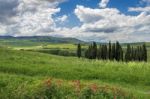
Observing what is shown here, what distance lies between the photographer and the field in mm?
22484

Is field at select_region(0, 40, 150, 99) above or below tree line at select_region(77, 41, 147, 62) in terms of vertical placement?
above

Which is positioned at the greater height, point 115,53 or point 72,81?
point 72,81

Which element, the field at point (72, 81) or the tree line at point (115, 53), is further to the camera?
the tree line at point (115, 53)

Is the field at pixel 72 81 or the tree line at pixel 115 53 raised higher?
the field at pixel 72 81

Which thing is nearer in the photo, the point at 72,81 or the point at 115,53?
the point at 72,81

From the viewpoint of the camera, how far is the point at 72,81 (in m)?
27.4

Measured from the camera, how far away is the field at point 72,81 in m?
22.5

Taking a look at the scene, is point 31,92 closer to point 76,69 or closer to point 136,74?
point 76,69

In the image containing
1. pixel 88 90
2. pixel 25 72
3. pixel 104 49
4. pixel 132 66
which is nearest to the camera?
pixel 88 90

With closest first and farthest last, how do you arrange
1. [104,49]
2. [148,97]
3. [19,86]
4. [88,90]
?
[88,90] → [19,86] → [148,97] → [104,49]

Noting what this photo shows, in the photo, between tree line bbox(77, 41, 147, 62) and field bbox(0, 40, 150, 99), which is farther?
tree line bbox(77, 41, 147, 62)

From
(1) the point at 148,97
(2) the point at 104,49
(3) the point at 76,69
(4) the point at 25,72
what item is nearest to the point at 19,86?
(1) the point at 148,97

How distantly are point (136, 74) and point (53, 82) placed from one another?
20702 millimetres

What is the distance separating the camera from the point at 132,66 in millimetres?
48188
